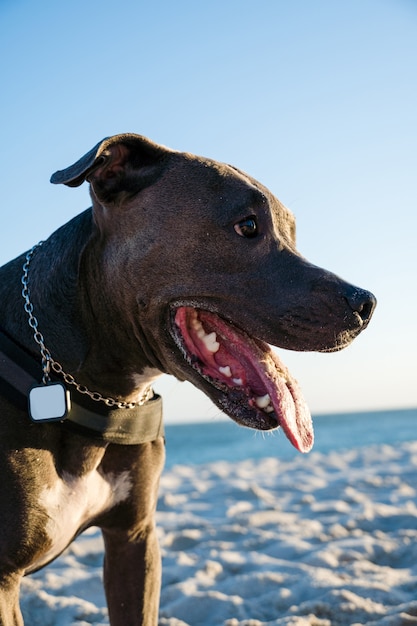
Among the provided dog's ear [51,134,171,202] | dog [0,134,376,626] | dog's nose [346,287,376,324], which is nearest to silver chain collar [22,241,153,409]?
dog [0,134,376,626]

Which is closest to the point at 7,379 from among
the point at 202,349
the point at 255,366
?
the point at 202,349

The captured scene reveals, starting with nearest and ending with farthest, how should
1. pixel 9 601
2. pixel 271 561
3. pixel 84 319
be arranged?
pixel 9 601 < pixel 84 319 < pixel 271 561

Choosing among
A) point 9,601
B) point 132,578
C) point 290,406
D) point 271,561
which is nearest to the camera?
point 9,601

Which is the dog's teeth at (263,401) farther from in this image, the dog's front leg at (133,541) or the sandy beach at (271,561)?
the sandy beach at (271,561)

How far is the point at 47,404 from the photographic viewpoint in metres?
3.00

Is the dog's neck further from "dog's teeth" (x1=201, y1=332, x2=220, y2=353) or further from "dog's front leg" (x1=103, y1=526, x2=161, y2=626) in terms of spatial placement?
"dog's front leg" (x1=103, y1=526, x2=161, y2=626)

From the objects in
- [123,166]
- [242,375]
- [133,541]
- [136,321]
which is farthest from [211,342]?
[133,541]

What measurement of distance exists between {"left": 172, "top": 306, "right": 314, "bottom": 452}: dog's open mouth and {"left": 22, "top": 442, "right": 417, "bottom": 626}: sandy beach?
121 centimetres

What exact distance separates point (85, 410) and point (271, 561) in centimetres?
225

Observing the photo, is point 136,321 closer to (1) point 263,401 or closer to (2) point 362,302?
(1) point 263,401

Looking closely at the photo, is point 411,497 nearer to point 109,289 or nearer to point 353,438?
point 109,289

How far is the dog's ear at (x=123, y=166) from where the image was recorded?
308 centimetres

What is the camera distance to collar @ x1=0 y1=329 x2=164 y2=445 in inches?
120

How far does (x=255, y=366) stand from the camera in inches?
Answer: 124
